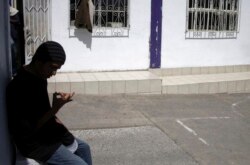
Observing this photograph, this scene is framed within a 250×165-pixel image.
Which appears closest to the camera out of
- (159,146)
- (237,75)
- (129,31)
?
(159,146)

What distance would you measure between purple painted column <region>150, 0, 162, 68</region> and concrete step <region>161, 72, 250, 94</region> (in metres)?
0.43

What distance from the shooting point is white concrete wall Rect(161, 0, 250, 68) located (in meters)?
8.58

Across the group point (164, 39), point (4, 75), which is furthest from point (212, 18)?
point (4, 75)

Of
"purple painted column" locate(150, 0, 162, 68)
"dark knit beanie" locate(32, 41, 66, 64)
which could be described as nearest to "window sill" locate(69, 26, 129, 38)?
"purple painted column" locate(150, 0, 162, 68)

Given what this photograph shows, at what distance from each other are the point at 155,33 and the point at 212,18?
142 cm

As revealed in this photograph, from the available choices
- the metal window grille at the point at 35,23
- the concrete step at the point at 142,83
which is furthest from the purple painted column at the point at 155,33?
the metal window grille at the point at 35,23

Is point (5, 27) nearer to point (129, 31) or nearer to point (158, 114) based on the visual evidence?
point (158, 114)

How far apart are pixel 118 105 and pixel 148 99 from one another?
0.73 metres

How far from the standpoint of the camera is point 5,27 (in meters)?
2.77

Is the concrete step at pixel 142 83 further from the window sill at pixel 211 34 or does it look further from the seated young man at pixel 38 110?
the seated young man at pixel 38 110

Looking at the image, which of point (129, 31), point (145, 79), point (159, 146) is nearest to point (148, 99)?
point (145, 79)

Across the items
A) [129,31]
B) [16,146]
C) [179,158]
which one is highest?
[129,31]

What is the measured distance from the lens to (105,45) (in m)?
8.27

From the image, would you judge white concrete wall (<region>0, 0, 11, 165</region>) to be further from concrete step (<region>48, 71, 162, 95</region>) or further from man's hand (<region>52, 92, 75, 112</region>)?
concrete step (<region>48, 71, 162, 95</region>)
